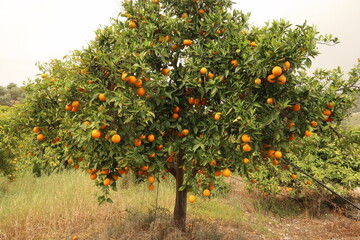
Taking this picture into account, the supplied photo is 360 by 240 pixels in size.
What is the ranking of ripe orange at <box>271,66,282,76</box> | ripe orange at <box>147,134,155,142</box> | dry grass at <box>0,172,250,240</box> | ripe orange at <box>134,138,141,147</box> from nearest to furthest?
ripe orange at <box>271,66,282,76</box>, ripe orange at <box>134,138,141,147</box>, ripe orange at <box>147,134,155,142</box>, dry grass at <box>0,172,250,240</box>

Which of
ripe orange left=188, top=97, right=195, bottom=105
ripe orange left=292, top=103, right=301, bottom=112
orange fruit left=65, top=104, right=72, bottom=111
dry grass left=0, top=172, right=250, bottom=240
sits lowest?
dry grass left=0, top=172, right=250, bottom=240

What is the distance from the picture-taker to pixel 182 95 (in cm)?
295

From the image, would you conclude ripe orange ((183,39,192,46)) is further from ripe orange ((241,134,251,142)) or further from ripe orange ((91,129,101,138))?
ripe orange ((91,129,101,138))

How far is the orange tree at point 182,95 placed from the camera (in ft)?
7.44

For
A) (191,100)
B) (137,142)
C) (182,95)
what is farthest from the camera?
(182,95)

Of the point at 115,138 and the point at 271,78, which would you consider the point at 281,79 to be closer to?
the point at 271,78

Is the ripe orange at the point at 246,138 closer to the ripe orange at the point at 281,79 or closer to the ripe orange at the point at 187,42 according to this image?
the ripe orange at the point at 281,79

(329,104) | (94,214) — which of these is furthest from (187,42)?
(94,214)

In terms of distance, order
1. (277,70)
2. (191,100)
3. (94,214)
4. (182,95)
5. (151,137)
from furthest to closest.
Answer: (94,214)
(182,95)
(191,100)
(151,137)
(277,70)

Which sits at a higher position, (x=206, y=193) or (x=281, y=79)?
(x=281, y=79)

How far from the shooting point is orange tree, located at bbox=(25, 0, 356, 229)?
7.44 ft

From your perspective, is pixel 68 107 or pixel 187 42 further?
pixel 187 42


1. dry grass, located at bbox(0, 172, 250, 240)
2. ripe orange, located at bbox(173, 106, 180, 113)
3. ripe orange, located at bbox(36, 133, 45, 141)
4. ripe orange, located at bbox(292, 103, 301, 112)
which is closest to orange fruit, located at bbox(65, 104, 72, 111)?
ripe orange, located at bbox(36, 133, 45, 141)

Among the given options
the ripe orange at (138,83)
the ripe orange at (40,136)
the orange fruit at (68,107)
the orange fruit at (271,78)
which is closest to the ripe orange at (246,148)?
the orange fruit at (271,78)
